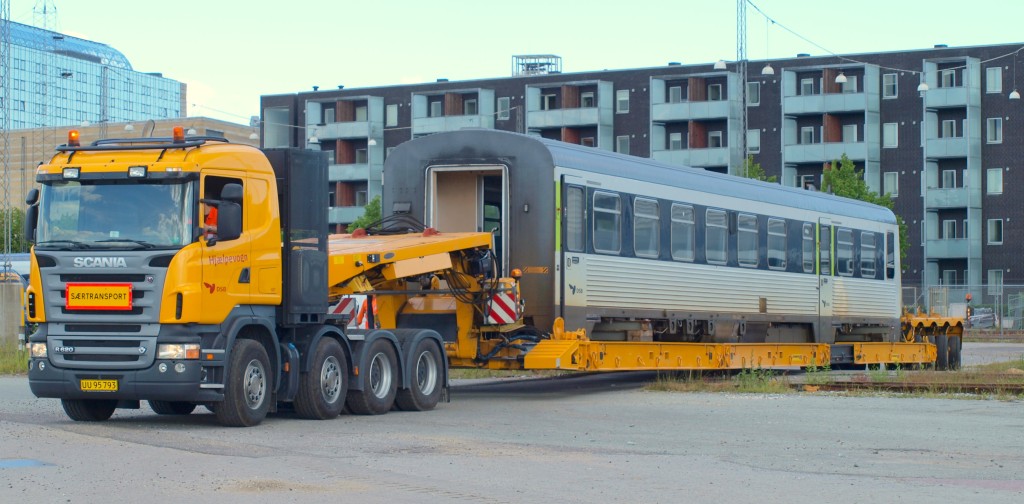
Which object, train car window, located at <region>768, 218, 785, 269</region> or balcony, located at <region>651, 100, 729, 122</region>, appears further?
balcony, located at <region>651, 100, 729, 122</region>

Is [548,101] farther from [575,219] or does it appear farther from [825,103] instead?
[575,219]

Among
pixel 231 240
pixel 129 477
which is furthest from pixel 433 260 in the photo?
pixel 129 477

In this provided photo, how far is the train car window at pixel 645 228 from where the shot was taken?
77.2 feet

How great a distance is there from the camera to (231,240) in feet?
53.4

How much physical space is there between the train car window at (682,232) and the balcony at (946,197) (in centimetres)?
5911

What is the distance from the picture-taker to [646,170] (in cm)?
2408

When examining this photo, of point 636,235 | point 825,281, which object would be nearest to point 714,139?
point 825,281

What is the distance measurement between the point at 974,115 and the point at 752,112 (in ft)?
40.1

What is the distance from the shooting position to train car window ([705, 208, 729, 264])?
25844 mm

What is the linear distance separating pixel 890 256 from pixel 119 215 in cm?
2163

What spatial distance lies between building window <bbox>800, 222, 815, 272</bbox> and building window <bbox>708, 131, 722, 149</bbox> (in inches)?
2221

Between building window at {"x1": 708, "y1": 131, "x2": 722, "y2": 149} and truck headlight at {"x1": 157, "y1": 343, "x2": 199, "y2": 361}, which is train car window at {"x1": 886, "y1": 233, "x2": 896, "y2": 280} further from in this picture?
building window at {"x1": 708, "y1": 131, "x2": 722, "y2": 149}

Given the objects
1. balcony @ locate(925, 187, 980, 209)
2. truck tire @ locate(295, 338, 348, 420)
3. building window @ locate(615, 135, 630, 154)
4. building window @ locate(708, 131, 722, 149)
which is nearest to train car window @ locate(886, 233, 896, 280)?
truck tire @ locate(295, 338, 348, 420)

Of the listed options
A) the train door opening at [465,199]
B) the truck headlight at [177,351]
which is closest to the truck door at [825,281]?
the train door opening at [465,199]
